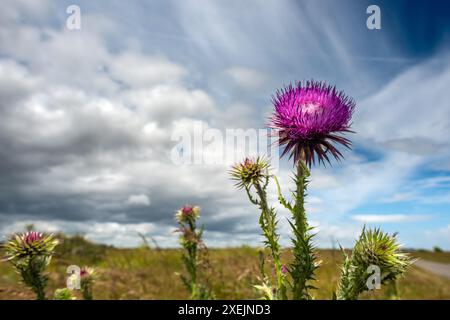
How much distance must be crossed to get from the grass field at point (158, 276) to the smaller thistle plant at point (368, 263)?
7.43 feet

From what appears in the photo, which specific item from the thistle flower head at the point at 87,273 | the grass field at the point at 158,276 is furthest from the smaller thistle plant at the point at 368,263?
the thistle flower head at the point at 87,273

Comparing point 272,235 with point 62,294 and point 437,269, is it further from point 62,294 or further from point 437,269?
point 437,269

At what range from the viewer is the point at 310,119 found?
562cm

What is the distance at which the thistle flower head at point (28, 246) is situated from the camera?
5953 millimetres

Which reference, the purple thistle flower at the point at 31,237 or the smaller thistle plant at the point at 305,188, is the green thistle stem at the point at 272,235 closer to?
the smaller thistle plant at the point at 305,188

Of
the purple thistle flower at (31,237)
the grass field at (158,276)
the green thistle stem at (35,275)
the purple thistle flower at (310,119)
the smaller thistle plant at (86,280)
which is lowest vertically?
the grass field at (158,276)

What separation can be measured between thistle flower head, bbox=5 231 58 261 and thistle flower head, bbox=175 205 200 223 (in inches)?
147

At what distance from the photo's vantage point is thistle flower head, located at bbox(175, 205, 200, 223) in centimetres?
948

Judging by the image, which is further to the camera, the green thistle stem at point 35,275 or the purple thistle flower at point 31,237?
the purple thistle flower at point 31,237

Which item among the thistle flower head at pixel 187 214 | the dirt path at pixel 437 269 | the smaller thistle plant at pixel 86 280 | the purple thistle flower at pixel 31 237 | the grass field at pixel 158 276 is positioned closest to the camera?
the purple thistle flower at pixel 31 237

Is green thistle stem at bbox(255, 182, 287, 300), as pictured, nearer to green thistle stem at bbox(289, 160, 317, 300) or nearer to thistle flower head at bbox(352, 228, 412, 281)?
green thistle stem at bbox(289, 160, 317, 300)

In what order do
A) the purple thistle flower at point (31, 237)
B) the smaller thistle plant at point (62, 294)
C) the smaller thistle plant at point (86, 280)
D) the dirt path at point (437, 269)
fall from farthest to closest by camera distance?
the dirt path at point (437, 269) < the smaller thistle plant at point (86, 280) < the smaller thistle plant at point (62, 294) < the purple thistle flower at point (31, 237)
